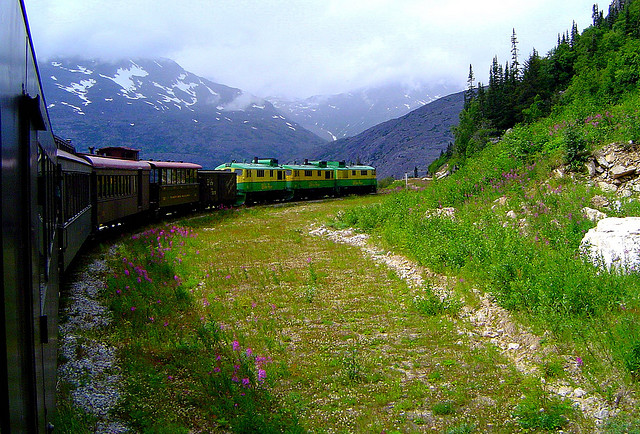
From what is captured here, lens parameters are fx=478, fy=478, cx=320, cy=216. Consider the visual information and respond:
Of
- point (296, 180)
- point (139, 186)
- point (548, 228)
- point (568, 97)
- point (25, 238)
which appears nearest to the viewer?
point (25, 238)

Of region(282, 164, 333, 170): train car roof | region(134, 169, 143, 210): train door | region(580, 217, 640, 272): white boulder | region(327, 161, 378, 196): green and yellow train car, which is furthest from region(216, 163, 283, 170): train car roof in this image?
region(580, 217, 640, 272): white boulder

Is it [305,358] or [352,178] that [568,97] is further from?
[305,358]

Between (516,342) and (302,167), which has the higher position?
(302,167)

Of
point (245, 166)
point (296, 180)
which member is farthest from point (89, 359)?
point (296, 180)

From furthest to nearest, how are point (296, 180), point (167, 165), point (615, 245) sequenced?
point (296, 180) → point (167, 165) → point (615, 245)

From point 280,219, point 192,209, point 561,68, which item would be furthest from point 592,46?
point 192,209

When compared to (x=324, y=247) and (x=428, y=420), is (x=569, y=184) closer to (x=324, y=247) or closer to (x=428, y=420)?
(x=324, y=247)

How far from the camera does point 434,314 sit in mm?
10609

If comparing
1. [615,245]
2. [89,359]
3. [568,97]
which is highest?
[568,97]

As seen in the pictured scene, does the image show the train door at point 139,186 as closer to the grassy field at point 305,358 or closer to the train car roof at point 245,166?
the grassy field at point 305,358

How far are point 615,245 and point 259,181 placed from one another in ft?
99.3

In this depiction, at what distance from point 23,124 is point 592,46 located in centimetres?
5717

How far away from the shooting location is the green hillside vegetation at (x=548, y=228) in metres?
7.77

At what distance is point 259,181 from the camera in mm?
37812
